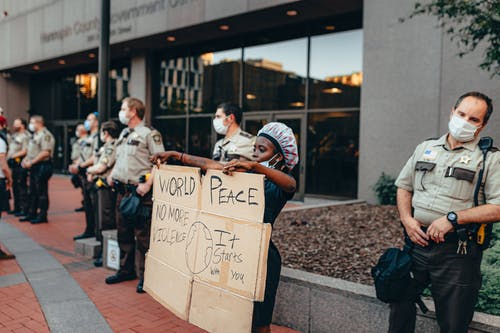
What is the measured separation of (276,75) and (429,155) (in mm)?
11146

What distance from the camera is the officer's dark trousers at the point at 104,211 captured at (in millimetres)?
6367

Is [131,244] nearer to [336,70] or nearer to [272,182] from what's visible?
[272,182]

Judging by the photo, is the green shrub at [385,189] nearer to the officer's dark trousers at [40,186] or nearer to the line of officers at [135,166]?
the line of officers at [135,166]

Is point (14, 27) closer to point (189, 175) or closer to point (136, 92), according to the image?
point (136, 92)

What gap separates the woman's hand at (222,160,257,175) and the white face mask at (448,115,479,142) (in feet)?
3.88

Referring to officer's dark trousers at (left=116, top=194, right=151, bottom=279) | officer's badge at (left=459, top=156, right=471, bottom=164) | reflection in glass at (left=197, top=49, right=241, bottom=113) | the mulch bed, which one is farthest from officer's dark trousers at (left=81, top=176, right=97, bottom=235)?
reflection in glass at (left=197, top=49, right=241, bottom=113)

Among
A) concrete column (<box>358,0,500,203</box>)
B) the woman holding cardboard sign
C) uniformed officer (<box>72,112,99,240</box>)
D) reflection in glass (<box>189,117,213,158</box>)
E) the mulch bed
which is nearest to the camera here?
the woman holding cardboard sign

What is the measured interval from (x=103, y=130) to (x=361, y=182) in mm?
6232

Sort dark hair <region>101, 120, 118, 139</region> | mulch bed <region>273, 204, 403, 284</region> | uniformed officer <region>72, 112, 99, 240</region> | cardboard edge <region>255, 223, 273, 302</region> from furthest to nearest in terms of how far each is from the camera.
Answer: uniformed officer <region>72, 112, 99, 240</region>, dark hair <region>101, 120, 118, 139</region>, mulch bed <region>273, 204, 403, 284</region>, cardboard edge <region>255, 223, 273, 302</region>

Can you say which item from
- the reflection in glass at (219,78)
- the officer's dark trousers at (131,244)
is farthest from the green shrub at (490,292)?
the reflection in glass at (219,78)

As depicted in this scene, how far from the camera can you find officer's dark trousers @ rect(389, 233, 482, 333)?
8.41 ft

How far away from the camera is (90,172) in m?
5.92

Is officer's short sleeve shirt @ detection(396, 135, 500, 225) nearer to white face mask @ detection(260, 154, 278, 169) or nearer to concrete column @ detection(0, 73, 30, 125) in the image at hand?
white face mask @ detection(260, 154, 278, 169)

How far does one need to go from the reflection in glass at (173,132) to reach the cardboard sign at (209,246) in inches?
502
